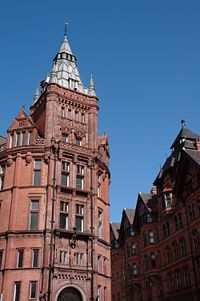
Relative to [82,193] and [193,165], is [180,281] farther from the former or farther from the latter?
[82,193]

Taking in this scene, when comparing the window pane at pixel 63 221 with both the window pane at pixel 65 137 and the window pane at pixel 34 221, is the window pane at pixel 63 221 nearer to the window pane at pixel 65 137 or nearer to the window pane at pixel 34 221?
the window pane at pixel 34 221

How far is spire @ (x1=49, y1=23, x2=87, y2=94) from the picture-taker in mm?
45066

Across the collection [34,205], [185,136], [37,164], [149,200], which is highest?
[185,136]

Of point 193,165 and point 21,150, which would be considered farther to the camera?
point 193,165

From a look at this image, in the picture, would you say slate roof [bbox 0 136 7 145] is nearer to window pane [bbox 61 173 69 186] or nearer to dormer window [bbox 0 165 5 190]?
dormer window [bbox 0 165 5 190]

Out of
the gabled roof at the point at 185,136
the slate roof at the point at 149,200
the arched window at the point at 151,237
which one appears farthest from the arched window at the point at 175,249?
the gabled roof at the point at 185,136

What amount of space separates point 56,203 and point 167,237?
76.4 feet

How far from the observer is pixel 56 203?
3538cm

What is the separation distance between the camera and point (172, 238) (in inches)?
2004

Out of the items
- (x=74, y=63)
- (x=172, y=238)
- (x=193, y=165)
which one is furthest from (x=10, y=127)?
(x=172, y=238)

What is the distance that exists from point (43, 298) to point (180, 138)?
34197mm

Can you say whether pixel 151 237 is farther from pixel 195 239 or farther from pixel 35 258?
pixel 35 258

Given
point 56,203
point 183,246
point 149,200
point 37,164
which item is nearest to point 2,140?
point 37,164

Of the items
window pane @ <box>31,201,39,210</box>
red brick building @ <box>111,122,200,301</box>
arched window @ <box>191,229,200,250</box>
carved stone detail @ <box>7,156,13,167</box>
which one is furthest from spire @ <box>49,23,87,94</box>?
arched window @ <box>191,229,200,250</box>
